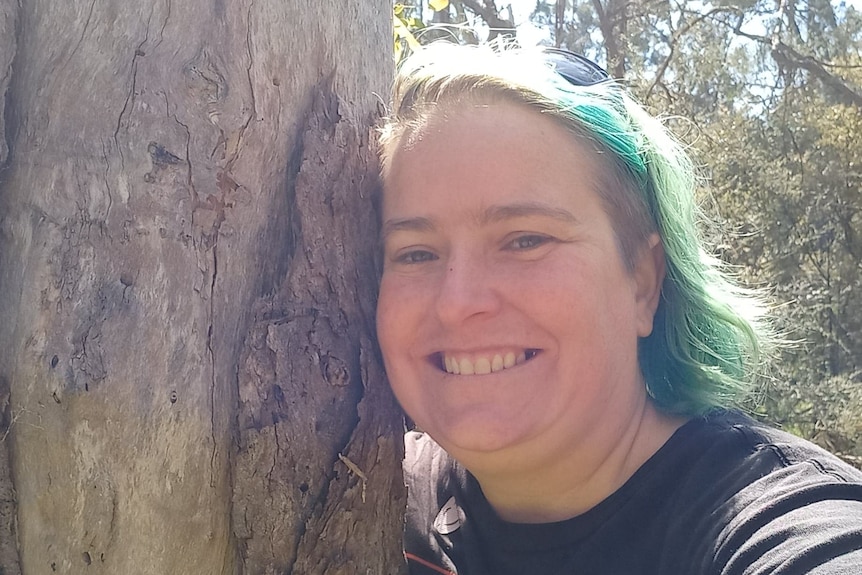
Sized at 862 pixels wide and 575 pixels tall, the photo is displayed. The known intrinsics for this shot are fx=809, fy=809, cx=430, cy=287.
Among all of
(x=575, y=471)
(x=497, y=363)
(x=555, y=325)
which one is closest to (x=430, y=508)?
(x=575, y=471)

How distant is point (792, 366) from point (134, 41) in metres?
8.85

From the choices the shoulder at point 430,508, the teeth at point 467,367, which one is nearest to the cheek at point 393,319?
the teeth at point 467,367

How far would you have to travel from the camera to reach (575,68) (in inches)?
62.0

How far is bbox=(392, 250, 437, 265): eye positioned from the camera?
1466mm

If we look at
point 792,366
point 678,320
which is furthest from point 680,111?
point 678,320

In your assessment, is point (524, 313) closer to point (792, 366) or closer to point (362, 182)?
point (362, 182)

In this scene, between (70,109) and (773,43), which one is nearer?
(70,109)

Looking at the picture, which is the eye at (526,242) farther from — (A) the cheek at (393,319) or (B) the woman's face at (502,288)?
(A) the cheek at (393,319)

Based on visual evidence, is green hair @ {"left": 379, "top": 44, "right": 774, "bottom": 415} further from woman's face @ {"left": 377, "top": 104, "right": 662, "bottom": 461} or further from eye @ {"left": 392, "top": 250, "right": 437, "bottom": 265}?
eye @ {"left": 392, "top": 250, "right": 437, "bottom": 265}

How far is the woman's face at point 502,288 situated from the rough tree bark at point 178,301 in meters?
0.13

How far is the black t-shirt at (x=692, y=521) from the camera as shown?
3.63 feet

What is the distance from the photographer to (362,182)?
1.47 m

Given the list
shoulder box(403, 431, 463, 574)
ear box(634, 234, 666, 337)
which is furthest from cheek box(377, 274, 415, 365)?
ear box(634, 234, 666, 337)

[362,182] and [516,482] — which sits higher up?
[362,182]
